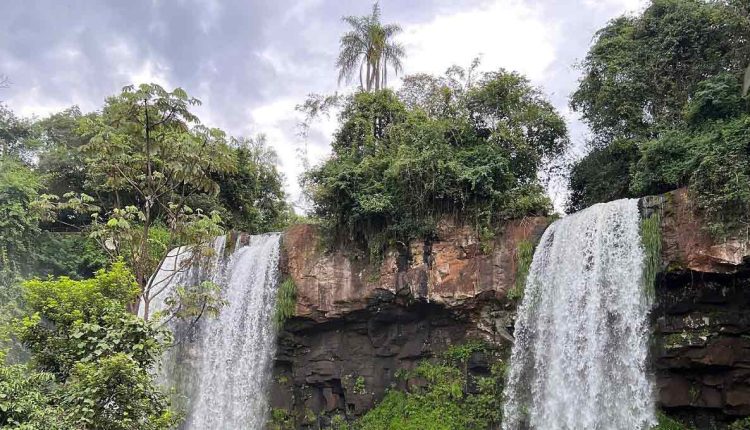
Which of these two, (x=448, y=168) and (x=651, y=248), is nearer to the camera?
(x=651, y=248)

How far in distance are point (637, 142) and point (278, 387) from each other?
41.6ft

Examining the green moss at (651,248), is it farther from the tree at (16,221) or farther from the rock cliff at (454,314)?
the tree at (16,221)

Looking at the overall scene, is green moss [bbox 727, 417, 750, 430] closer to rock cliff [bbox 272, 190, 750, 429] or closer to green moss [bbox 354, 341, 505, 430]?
rock cliff [bbox 272, 190, 750, 429]

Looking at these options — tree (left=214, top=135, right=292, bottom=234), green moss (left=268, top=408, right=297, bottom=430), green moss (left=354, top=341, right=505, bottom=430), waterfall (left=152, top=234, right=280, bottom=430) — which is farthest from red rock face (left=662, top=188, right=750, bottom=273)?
tree (left=214, top=135, right=292, bottom=234)

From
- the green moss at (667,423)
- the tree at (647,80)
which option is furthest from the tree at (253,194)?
the green moss at (667,423)

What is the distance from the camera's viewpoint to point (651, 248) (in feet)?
40.1

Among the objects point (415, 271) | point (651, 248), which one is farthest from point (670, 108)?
point (415, 271)

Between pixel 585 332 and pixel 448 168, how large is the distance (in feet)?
19.4

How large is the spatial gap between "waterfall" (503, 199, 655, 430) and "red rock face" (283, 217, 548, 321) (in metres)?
0.99

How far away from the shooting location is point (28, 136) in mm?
26875

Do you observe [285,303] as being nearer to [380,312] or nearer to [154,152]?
[380,312]

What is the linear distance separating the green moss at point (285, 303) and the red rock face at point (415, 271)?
7.5 inches

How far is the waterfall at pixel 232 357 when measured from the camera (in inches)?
Result: 645

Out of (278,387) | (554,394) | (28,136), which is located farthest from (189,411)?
(28,136)
